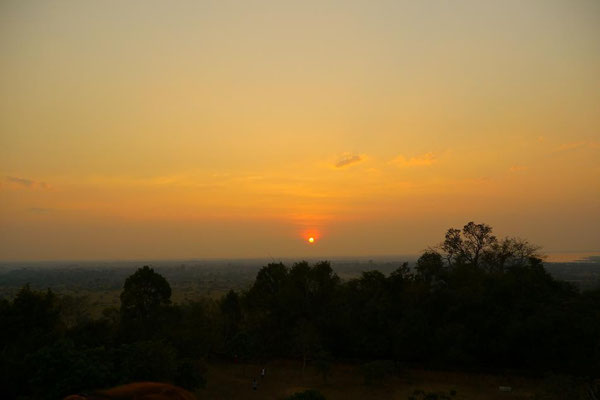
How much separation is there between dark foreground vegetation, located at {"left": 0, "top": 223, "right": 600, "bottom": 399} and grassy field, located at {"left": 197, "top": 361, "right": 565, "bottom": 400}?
825 millimetres

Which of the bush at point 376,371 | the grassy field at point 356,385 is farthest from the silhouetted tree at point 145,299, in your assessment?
the bush at point 376,371

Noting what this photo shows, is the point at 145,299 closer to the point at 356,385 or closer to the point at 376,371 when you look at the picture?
the point at 356,385

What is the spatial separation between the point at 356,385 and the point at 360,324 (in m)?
5.23

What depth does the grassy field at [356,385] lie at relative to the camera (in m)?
21.8

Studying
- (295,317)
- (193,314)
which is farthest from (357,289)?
(193,314)

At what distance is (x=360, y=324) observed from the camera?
28172mm

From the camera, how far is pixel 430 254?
31.8m

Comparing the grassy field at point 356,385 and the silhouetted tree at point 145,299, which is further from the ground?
the silhouetted tree at point 145,299

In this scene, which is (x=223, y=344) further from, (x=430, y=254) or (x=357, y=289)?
(x=430, y=254)

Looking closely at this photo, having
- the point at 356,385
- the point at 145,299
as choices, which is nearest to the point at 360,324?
the point at 356,385

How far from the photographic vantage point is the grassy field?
2178cm

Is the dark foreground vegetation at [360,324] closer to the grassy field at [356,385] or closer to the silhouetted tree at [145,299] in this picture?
the silhouetted tree at [145,299]

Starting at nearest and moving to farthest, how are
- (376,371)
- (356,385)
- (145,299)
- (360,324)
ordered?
(376,371)
(356,385)
(145,299)
(360,324)

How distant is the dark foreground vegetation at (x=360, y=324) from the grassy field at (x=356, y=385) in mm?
825
